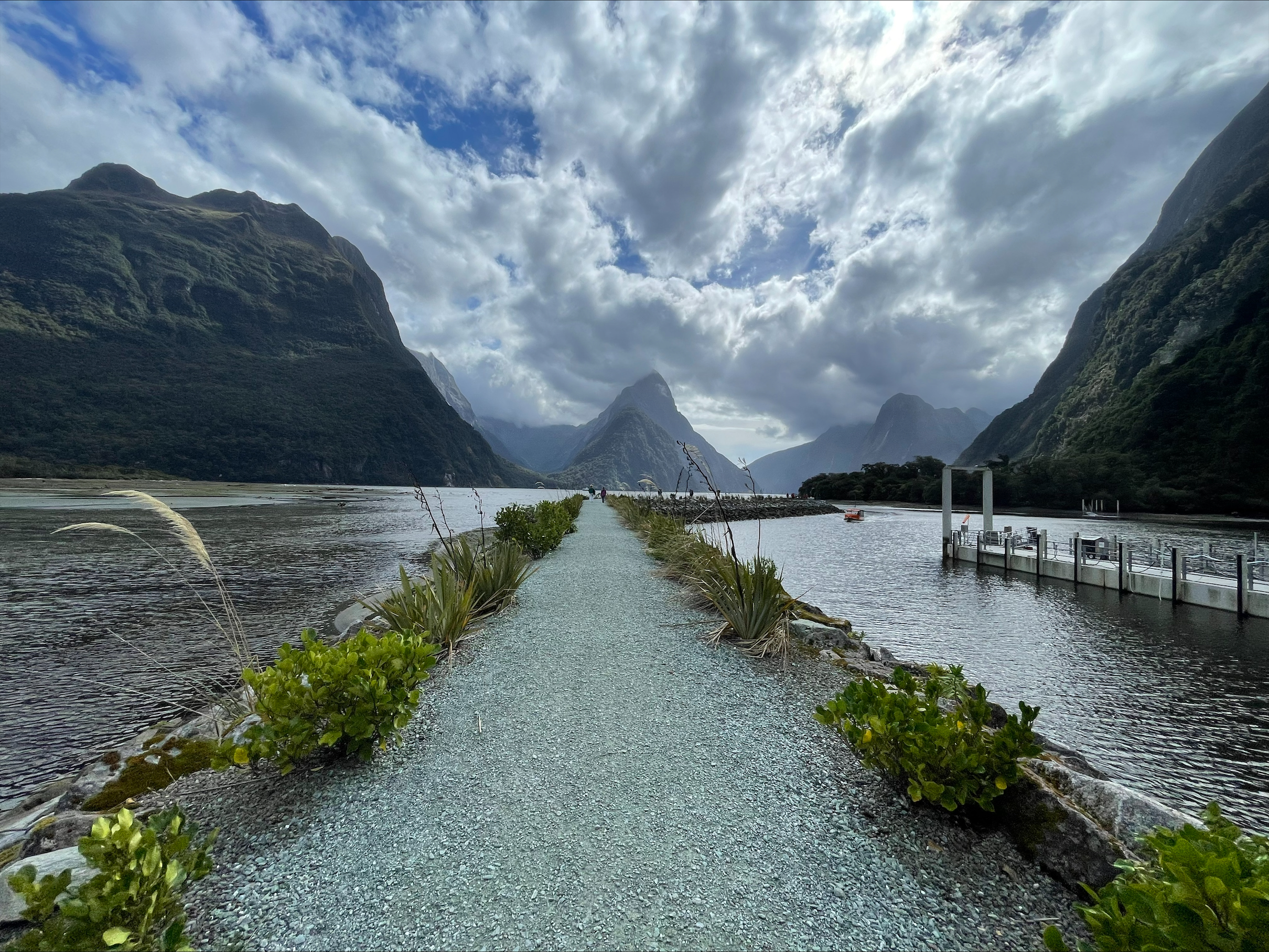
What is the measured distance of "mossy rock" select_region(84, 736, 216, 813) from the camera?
2902 millimetres

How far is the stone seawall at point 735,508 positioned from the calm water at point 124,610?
1004cm

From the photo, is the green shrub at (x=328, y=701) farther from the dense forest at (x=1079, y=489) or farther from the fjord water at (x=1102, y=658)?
the dense forest at (x=1079, y=489)

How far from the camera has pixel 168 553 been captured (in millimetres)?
15883

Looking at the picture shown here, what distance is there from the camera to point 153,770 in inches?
126

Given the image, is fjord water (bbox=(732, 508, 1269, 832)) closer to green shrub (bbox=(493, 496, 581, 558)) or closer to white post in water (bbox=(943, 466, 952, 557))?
Answer: white post in water (bbox=(943, 466, 952, 557))

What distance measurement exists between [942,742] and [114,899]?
3165 mm

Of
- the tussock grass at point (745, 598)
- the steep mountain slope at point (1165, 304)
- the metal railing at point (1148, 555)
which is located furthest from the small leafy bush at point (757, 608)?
the steep mountain slope at point (1165, 304)

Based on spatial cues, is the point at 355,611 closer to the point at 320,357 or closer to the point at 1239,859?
the point at 1239,859

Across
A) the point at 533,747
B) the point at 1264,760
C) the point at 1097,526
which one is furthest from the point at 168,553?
the point at 1097,526

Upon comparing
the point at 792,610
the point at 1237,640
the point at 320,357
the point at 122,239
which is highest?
the point at 122,239

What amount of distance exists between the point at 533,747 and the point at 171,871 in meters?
1.83

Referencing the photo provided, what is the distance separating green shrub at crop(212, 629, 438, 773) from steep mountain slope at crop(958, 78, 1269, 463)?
245 feet

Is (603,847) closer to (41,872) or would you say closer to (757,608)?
(41,872)

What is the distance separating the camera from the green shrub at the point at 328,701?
2.72 meters
